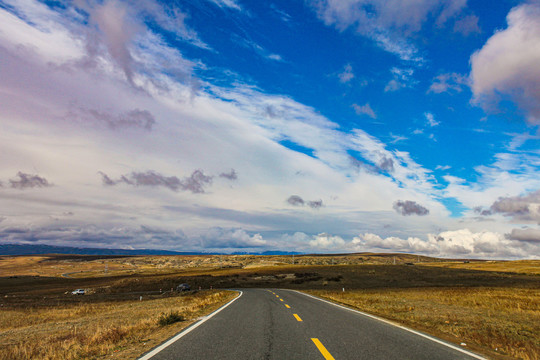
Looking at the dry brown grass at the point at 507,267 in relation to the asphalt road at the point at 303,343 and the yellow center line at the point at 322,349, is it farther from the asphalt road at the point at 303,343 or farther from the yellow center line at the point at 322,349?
the yellow center line at the point at 322,349

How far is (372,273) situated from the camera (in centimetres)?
7606

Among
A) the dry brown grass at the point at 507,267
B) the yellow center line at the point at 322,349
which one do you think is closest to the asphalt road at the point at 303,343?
the yellow center line at the point at 322,349

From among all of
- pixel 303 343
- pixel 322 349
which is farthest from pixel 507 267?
pixel 322 349

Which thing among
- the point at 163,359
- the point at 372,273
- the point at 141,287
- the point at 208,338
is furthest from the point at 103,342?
the point at 372,273

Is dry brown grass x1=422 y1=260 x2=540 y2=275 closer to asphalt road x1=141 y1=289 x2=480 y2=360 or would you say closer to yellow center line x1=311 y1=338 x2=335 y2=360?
asphalt road x1=141 y1=289 x2=480 y2=360

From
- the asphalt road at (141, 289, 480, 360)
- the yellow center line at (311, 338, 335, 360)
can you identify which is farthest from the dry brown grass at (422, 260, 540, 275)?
the yellow center line at (311, 338, 335, 360)

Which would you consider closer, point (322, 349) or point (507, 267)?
point (322, 349)

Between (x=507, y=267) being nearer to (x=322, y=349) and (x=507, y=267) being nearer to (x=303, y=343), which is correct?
(x=303, y=343)

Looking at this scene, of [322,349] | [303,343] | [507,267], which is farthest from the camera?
[507,267]

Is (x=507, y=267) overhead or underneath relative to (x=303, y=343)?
underneath

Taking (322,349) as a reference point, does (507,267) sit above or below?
below

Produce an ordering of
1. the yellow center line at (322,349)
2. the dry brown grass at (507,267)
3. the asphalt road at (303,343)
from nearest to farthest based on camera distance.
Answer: the yellow center line at (322,349) < the asphalt road at (303,343) < the dry brown grass at (507,267)

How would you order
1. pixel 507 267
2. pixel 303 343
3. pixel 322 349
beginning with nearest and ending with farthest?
1. pixel 322 349
2. pixel 303 343
3. pixel 507 267

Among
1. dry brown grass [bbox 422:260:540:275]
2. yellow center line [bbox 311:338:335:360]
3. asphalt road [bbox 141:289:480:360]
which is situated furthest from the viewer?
dry brown grass [bbox 422:260:540:275]
